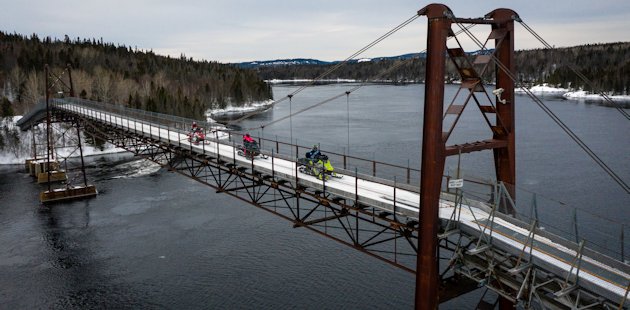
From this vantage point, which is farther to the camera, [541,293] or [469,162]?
[469,162]

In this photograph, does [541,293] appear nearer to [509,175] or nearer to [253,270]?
[509,175]

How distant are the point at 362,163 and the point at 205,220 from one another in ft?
62.7

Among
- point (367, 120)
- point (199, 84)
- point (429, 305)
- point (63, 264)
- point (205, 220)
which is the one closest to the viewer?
point (429, 305)

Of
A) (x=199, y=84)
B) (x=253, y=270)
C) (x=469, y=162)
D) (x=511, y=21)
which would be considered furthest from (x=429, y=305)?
(x=199, y=84)

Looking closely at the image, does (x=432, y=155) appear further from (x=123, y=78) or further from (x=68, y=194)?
(x=123, y=78)

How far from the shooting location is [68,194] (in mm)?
49625

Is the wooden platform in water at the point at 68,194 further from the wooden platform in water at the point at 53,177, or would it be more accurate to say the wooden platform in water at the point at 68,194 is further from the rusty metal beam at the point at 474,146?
the rusty metal beam at the point at 474,146

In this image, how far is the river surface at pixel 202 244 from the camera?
94.5 ft

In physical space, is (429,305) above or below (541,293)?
below

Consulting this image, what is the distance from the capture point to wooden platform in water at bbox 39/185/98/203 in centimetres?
4831

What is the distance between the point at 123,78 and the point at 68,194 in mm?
85042

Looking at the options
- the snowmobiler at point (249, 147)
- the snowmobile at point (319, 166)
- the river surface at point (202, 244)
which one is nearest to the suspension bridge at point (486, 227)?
the river surface at point (202, 244)

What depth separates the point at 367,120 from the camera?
99.8m

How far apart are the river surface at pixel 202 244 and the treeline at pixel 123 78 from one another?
46524 mm
